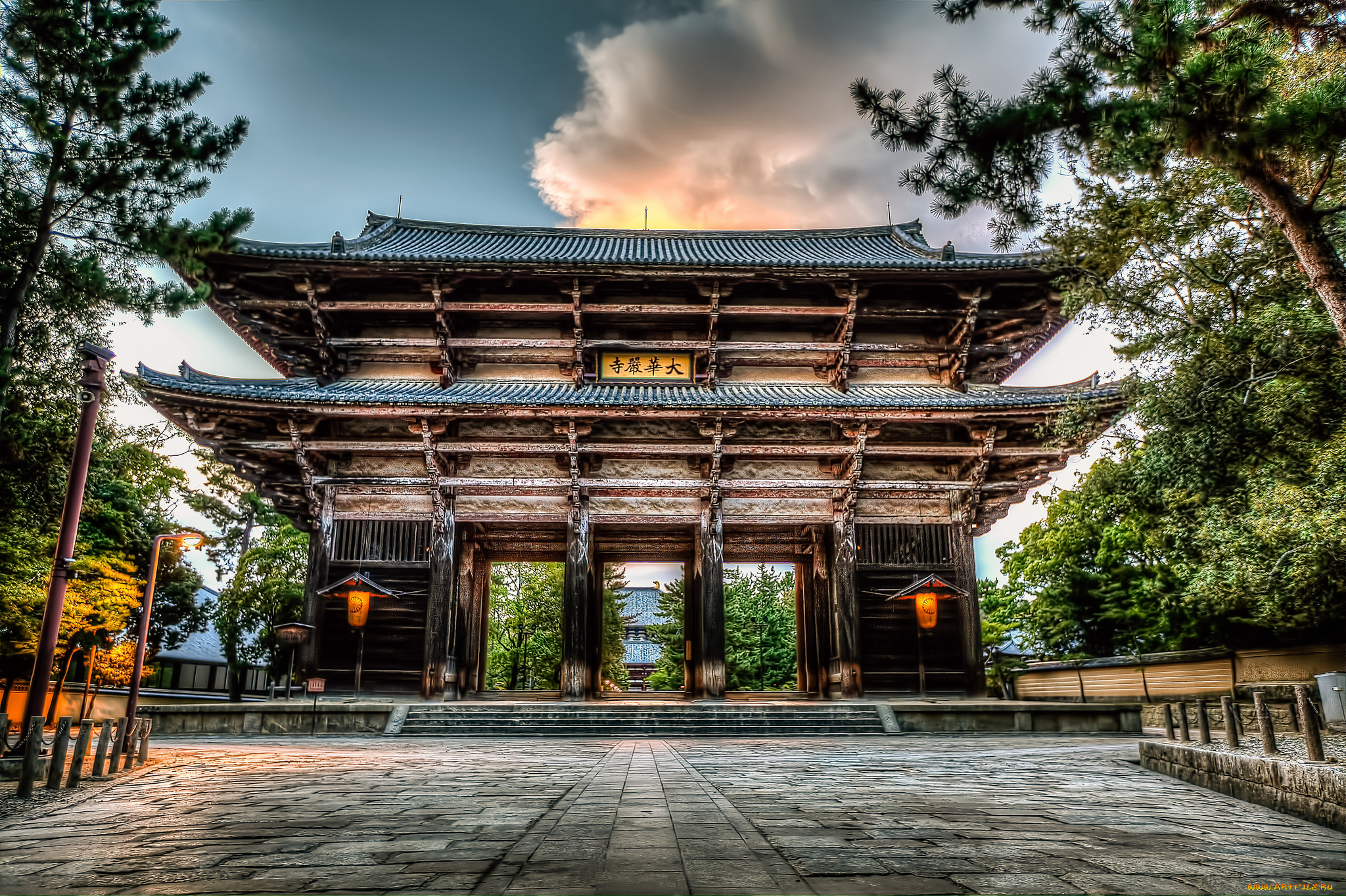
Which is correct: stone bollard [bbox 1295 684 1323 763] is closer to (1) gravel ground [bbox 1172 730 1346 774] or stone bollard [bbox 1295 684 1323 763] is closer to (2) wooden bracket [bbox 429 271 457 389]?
(1) gravel ground [bbox 1172 730 1346 774]

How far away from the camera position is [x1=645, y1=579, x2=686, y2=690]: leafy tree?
31.4 metres

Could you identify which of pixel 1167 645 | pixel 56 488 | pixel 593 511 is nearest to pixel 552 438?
pixel 593 511

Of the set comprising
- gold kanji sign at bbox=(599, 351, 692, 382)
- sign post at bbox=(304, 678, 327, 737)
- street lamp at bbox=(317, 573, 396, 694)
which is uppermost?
gold kanji sign at bbox=(599, 351, 692, 382)

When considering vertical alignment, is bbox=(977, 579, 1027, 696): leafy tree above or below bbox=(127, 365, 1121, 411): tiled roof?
below

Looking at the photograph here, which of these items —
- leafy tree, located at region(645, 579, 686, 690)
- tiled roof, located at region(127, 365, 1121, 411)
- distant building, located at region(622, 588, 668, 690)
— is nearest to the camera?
tiled roof, located at region(127, 365, 1121, 411)

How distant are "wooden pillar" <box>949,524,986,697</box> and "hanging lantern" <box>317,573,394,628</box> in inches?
447

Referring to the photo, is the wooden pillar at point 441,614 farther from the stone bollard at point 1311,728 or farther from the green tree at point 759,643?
the green tree at point 759,643

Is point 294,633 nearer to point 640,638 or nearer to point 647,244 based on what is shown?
point 647,244

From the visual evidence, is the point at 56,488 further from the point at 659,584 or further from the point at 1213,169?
the point at 659,584

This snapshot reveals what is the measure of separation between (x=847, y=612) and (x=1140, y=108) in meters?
11.1

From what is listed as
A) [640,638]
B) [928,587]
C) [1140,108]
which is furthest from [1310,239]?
[640,638]

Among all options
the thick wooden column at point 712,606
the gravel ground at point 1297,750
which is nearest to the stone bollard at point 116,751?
the thick wooden column at point 712,606

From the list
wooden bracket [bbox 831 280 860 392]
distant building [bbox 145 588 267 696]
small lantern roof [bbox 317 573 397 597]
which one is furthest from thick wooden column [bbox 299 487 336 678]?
distant building [bbox 145 588 267 696]

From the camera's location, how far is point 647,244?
21.2 metres
